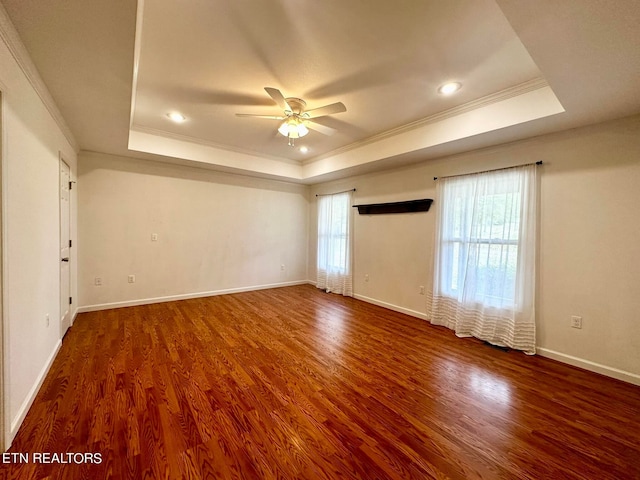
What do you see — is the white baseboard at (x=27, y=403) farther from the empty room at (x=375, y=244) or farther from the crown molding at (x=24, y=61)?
the crown molding at (x=24, y=61)

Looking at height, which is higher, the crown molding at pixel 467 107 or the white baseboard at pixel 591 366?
the crown molding at pixel 467 107

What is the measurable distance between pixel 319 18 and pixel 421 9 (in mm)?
662

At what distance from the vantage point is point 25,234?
5.99 feet

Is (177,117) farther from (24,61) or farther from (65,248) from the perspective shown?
(65,248)

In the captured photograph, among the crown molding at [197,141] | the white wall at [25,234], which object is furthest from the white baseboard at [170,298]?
the crown molding at [197,141]

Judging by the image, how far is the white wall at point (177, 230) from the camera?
3.87 metres

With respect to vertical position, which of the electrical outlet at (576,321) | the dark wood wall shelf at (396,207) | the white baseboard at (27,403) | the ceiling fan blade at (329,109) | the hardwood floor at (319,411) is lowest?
the hardwood floor at (319,411)

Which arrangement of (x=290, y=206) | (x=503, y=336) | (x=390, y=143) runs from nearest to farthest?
(x=503, y=336) → (x=390, y=143) → (x=290, y=206)

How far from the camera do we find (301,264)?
612 centimetres

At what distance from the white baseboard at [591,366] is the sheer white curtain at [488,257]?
0.15 meters

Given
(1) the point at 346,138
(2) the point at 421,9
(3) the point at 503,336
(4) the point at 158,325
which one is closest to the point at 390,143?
(1) the point at 346,138

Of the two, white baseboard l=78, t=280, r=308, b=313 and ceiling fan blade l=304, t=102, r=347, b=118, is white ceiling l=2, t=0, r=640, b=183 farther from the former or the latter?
white baseboard l=78, t=280, r=308, b=313

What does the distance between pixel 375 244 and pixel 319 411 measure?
10.2ft

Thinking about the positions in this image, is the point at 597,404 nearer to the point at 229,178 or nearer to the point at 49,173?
the point at 49,173
